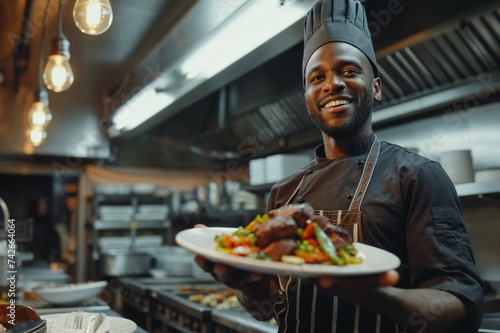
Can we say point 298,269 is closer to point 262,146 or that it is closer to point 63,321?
point 63,321

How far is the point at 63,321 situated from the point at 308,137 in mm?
3086

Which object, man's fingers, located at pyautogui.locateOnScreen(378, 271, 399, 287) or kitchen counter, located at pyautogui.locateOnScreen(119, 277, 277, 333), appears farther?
kitchen counter, located at pyautogui.locateOnScreen(119, 277, 277, 333)

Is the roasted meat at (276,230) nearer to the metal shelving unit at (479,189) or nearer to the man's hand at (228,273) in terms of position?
the man's hand at (228,273)

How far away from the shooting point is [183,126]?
6555 millimetres

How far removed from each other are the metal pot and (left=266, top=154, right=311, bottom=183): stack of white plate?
2944 mm

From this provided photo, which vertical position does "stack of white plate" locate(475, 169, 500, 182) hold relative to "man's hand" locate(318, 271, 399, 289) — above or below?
above

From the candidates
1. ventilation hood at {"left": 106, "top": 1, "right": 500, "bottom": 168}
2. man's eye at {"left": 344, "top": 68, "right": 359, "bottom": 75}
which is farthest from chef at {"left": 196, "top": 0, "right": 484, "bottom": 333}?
ventilation hood at {"left": 106, "top": 1, "right": 500, "bottom": 168}

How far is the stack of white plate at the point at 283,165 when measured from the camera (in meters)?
4.12

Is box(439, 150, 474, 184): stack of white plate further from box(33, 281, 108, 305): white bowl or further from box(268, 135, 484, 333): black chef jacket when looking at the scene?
box(33, 281, 108, 305): white bowl

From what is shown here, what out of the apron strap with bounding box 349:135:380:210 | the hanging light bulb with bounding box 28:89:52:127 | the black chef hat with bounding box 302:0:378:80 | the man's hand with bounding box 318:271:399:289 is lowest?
the man's hand with bounding box 318:271:399:289

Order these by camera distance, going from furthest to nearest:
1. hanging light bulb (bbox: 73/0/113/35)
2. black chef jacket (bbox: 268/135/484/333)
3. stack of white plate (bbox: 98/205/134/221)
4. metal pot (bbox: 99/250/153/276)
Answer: stack of white plate (bbox: 98/205/134/221) → metal pot (bbox: 99/250/153/276) → hanging light bulb (bbox: 73/0/113/35) → black chef jacket (bbox: 268/135/484/333)

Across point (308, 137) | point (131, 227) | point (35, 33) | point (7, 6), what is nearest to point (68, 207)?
point (131, 227)

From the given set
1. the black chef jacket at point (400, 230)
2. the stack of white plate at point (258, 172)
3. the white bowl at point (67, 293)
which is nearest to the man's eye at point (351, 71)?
the black chef jacket at point (400, 230)

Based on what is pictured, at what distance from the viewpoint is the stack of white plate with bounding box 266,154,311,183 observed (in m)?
4.12
